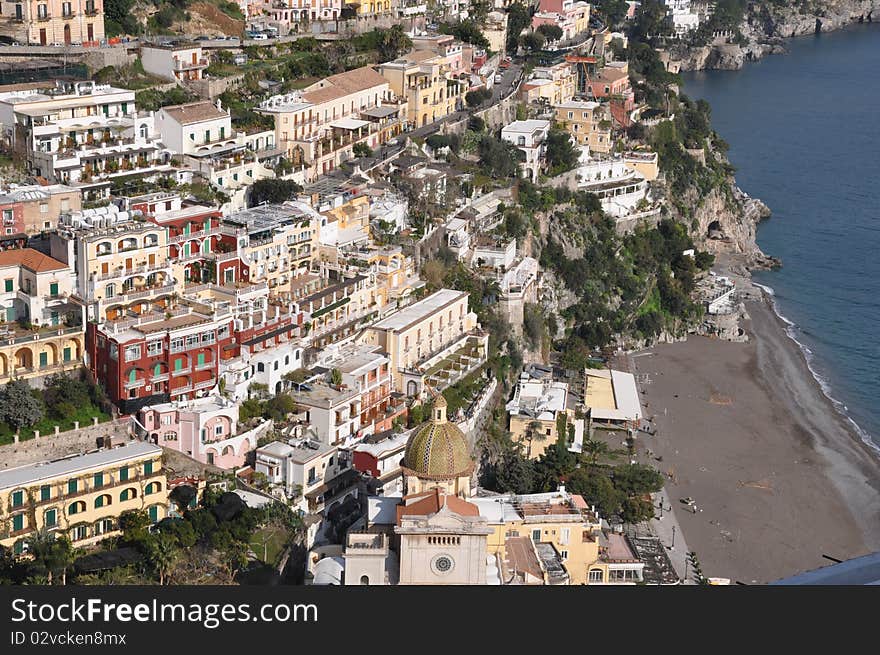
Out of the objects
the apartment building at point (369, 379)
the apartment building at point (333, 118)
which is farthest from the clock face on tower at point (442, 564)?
the apartment building at point (333, 118)

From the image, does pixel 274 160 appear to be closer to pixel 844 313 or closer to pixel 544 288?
pixel 544 288

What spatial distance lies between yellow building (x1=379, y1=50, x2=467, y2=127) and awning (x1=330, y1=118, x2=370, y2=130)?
15.6 feet

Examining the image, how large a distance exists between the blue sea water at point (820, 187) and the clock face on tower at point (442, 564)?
980 inches

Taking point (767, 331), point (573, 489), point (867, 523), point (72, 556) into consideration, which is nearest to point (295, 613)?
point (72, 556)

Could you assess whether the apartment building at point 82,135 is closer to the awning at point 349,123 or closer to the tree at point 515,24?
the awning at point 349,123

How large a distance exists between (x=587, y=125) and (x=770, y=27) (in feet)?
227

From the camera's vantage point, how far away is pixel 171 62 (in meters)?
61.9

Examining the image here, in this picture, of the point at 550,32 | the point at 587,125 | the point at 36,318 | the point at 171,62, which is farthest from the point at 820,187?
the point at 36,318

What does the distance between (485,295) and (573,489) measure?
11853mm

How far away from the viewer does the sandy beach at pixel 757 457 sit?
4700 centimetres

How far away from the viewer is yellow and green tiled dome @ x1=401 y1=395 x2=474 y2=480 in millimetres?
38281

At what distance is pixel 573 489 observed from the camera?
150 ft

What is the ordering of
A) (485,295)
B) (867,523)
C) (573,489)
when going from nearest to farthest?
(573,489) < (867,523) < (485,295)

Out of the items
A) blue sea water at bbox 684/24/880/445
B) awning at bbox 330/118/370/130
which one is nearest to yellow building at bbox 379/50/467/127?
awning at bbox 330/118/370/130
